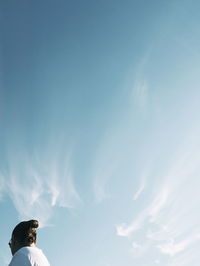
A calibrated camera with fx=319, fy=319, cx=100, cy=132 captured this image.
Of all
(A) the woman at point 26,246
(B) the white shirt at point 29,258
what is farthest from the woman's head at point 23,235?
(B) the white shirt at point 29,258

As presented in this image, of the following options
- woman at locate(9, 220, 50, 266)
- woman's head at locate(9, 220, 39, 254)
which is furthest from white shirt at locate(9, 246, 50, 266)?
woman's head at locate(9, 220, 39, 254)

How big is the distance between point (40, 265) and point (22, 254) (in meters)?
0.38

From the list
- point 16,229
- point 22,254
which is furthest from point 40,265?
point 16,229

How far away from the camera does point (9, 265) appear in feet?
17.0

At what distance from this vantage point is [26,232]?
5.90 meters

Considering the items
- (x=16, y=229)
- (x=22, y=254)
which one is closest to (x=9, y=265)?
(x=22, y=254)

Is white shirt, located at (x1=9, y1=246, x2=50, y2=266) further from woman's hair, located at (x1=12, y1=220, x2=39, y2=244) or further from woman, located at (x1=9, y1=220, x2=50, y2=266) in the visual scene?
woman's hair, located at (x1=12, y1=220, x2=39, y2=244)

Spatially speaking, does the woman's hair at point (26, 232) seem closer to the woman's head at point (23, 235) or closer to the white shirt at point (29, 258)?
the woman's head at point (23, 235)

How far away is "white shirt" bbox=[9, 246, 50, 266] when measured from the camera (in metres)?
5.15

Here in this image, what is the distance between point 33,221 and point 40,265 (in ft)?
3.05

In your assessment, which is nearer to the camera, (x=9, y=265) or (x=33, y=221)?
(x=9, y=265)

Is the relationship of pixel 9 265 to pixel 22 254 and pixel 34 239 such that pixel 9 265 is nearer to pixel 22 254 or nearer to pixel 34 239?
pixel 22 254

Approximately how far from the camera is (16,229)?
596 cm

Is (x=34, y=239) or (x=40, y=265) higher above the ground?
(x=34, y=239)
